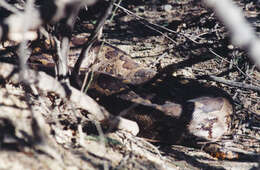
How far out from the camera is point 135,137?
2.85 meters

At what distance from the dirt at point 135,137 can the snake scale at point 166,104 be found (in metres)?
0.24

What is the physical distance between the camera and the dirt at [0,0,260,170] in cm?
189

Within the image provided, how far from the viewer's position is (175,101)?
3918mm

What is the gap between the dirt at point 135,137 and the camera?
189 centimetres

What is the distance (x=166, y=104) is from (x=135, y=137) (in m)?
1.05

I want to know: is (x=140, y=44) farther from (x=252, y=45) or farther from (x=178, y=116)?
(x=252, y=45)

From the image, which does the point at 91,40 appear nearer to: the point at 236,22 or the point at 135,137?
the point at 135,137

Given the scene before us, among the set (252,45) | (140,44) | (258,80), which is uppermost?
(252,45)

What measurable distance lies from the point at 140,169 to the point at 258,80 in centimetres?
345

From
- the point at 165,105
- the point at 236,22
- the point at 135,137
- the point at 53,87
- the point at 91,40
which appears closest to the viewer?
the point at 236,22

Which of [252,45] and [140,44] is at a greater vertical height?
[252,45]

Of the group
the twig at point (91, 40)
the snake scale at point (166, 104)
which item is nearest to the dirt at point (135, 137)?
the twig at point (91, 40)

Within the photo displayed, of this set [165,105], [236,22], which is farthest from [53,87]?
[165,105]

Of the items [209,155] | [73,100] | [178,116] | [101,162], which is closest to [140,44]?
[178,116]
